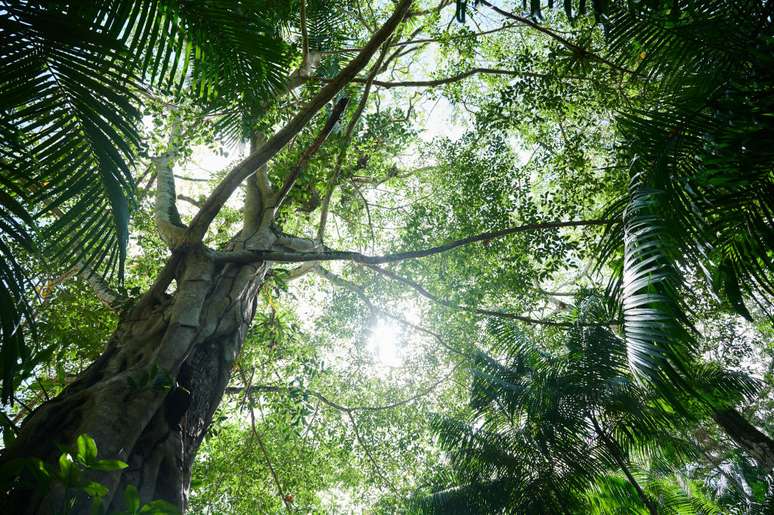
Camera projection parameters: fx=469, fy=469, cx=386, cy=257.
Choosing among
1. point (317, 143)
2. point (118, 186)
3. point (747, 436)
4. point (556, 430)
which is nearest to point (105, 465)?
point (118, 186)

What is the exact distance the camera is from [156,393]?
2.87 meters

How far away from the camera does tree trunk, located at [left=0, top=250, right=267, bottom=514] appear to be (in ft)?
8.18

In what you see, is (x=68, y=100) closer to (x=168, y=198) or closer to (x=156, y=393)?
(x=156, y=393)

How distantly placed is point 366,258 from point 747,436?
6.80 m

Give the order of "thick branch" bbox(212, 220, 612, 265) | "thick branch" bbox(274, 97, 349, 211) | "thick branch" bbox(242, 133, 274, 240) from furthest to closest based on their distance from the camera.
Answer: "thick branch" bbox(242, 133, 274, 240) → "thick branch" bbox(212, 220, 612, 265) → "thick branch" bbox(274, 97, 349, 211)

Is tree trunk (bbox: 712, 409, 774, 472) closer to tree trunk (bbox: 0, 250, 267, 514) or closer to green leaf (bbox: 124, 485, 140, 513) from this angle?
tree trunk (bbox: 0, 250, 267, 514)

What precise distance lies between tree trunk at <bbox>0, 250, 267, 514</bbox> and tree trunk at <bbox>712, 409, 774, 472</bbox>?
6961mm

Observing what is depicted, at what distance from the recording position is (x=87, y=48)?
1.66 m

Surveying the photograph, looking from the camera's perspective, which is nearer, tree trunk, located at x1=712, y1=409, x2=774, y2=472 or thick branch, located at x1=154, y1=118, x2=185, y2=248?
thick branch, located at x1=154, y1=118, x2=185, y2=248

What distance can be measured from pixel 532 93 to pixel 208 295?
4.41m

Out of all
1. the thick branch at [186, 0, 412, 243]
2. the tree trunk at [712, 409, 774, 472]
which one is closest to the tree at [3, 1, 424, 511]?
the thick branch at [186, 0, 412, 243]

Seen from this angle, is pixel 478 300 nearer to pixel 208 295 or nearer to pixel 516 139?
pixel 208 295

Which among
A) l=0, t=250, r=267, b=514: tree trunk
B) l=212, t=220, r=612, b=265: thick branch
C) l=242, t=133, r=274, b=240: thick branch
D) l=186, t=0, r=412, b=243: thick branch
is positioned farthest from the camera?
l=242, t=133, r=274, b=240: thick branch

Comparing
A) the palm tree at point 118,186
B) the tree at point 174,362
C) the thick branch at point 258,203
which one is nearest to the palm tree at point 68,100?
the palm tree at point 118,186
